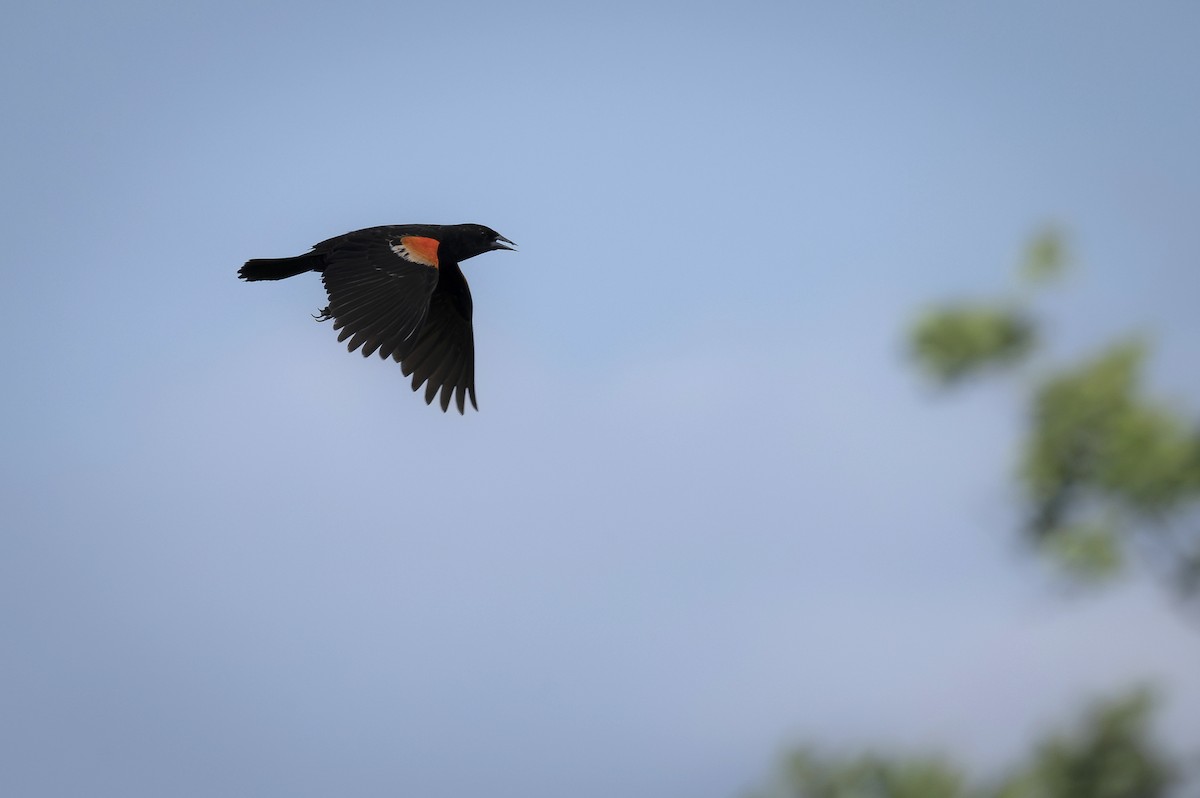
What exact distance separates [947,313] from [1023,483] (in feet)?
6.12

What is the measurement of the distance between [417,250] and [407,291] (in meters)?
0.51

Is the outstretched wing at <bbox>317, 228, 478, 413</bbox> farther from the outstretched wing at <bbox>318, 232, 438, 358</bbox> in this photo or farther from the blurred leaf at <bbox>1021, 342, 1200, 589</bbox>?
the blurred leaf at <bbox>1021, 342, 1200, 589</bbox>

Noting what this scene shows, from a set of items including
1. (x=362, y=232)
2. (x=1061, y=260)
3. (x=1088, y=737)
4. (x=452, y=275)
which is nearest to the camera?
(x=362, y=232)

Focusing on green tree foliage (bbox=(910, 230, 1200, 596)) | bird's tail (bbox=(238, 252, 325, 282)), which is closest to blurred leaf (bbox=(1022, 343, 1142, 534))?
green tree foliage (bbox=(910, 230, 1200, 596))

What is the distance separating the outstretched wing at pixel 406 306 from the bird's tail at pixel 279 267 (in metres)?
0.14

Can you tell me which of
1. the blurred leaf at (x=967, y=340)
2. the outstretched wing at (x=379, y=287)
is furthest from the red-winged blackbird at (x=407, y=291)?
the blurred leaf at (x=967, y=340)

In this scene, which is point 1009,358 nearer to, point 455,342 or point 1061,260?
point 1061,260

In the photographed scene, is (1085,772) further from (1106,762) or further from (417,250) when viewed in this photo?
(417,250)

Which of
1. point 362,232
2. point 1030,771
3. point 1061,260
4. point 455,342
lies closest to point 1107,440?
point 1061,260

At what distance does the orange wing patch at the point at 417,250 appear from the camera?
952 cm

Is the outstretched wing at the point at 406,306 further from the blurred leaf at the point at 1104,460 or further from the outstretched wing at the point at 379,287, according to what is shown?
the blurred leaf at the point at 1104,460

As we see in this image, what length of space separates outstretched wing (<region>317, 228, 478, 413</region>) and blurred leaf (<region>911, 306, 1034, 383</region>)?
5.62m

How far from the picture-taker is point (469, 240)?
10352 mm

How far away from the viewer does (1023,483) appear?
541 inches
